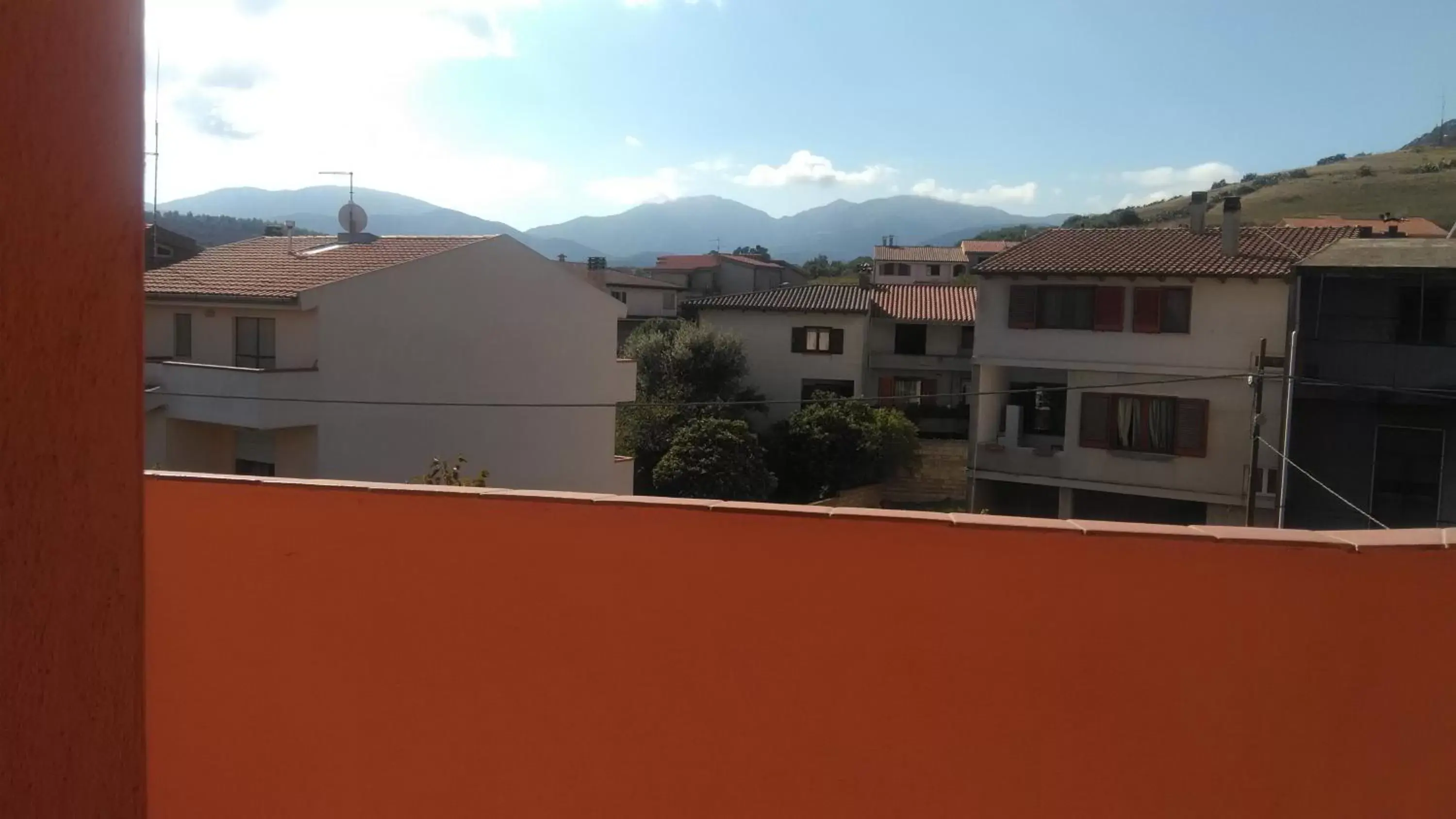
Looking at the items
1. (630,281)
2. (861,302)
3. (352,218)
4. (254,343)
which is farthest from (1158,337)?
(630,281)

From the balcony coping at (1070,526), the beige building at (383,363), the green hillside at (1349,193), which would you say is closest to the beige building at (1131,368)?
the beige building at (383,363)

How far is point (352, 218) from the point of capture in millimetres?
24188

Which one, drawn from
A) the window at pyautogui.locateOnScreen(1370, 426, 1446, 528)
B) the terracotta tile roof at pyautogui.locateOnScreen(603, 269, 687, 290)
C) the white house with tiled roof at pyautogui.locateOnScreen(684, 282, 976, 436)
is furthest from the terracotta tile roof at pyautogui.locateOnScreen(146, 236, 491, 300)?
the terracotta tile roof at pyautogui.locateOnScreen(603, 269, 687, 290)

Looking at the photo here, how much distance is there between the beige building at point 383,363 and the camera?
60.7ft

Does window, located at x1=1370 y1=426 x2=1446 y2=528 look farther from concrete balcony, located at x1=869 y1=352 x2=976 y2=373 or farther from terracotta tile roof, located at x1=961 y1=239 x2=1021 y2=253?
terracotta tile roof, located at x1=961 y1=239 x2=1021 y2=253

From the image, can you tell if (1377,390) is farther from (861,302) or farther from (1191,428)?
(861,302)

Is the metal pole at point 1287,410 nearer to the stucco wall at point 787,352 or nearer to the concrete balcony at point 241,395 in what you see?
the concrete balcony at point 241,395

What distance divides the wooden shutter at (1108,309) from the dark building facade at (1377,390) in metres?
4.62

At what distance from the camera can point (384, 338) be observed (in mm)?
19547

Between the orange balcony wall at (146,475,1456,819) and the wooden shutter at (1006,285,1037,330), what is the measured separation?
23.8 m

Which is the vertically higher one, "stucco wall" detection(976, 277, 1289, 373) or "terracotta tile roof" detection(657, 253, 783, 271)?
"terracotta tile roof" detection(657, 253, 783, 271)

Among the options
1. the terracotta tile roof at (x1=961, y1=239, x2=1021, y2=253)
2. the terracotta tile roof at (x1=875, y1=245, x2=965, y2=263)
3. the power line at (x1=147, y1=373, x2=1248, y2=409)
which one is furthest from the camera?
the terracotta tile roof at (x1=875, y1=245, x2=965, y2=263)

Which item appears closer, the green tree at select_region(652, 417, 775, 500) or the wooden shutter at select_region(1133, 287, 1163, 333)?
the wooden shutter at select_region(1133, 287, 1163, 333)

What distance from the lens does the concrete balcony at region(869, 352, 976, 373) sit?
37.1 m
